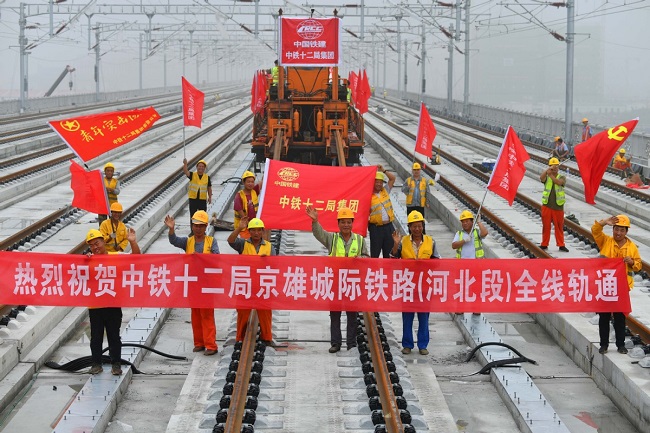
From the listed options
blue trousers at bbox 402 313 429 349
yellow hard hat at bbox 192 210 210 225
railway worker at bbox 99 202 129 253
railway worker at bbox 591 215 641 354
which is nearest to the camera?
railway worker at bbox 591 215 641 354

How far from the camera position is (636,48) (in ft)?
413

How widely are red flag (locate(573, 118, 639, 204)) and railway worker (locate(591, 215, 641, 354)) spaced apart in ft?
7.86

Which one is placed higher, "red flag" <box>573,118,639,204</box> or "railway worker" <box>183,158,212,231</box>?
"red flag" <box>573,118,639,204</box>

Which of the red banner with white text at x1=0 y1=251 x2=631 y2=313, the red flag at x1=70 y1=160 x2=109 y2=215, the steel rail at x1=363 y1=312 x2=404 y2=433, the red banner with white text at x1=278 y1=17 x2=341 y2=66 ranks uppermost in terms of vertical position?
the red banner with white text at x1=278 y1=17 x2=341 y2=66

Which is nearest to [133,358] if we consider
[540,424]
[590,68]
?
[540,424]

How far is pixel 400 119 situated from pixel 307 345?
5148 cm

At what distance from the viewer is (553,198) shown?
16203 millimetres

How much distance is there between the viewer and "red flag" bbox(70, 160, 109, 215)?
1485 cm

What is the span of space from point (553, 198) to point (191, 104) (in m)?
8.62

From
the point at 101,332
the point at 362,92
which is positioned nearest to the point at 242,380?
the point at 101,332

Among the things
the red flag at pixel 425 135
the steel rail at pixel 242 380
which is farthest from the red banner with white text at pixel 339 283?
the red flag at pixel 425 135

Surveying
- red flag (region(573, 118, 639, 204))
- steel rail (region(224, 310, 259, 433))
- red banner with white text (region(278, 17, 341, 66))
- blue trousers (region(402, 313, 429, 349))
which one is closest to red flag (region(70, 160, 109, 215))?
steel rail (region(224, 310, 259, 433))

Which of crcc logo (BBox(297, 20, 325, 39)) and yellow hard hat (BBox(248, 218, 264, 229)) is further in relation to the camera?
crcc logo (BBox(297, 20, 325, 39))

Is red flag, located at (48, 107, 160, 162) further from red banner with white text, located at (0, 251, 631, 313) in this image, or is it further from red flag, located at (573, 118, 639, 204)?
red flag, located at (573, 118, 639, 204)
